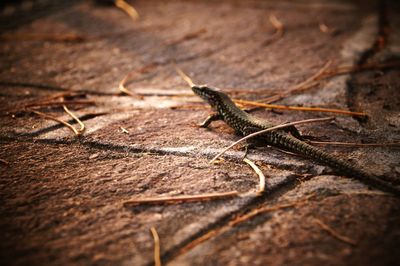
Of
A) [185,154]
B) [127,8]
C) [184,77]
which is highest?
[127,8]

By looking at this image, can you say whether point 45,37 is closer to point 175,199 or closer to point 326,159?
point 175,199

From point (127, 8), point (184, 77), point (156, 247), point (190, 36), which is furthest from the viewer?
point (127, 8)

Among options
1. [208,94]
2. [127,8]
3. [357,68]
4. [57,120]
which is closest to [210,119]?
[208,94]

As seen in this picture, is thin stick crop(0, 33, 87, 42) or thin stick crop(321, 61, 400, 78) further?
thin stick crop(0, 33, 87, 42)

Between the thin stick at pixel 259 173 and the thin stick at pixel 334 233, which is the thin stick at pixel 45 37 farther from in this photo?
the thin stick at pixel 334 233

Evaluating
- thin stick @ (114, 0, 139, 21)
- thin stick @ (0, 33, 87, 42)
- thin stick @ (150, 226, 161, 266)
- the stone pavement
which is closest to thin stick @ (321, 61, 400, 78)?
the stone pavement

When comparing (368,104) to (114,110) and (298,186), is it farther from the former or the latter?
(114,110)

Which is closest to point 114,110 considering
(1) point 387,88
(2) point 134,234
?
(2) point 134,234

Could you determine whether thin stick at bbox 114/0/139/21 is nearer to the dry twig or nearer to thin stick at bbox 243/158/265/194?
the dry twig
